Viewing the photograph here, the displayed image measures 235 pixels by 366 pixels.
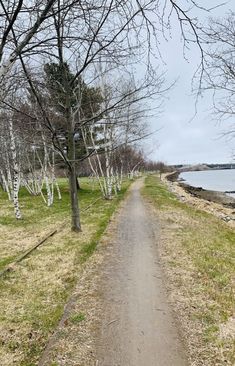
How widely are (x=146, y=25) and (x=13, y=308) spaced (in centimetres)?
473

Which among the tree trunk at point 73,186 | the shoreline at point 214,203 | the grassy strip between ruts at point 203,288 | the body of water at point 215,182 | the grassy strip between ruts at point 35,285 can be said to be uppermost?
the tree trunk at point 73,186

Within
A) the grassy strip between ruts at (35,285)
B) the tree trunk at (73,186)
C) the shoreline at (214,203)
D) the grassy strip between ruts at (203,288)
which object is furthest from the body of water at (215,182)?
the grassy strip between ruts at (35,285)

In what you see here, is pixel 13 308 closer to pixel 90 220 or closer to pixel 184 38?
pixel 184 38

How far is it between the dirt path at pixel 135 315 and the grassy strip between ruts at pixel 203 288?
232 mm

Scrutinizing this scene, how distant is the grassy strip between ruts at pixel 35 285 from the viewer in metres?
4.60

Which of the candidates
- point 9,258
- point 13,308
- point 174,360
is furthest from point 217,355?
point 9,258

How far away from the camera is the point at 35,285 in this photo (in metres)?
6.82

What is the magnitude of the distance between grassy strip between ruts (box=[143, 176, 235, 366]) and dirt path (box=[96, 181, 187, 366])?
23cm

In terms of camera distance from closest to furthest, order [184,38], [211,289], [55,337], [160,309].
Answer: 1. [184,38]
2. [55,337]
3. [160,309]
4. [211,289]

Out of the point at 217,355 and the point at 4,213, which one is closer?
the point at 217,355

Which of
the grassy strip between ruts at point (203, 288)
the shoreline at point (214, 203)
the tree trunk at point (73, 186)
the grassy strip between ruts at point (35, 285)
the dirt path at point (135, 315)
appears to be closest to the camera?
the dirt path at point (135, 315)

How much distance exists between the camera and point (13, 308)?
5.70 metres

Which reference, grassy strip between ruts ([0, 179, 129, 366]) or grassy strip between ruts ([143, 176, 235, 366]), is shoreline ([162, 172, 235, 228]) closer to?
grassy strip between ruts ([143, 176, 235, 366])

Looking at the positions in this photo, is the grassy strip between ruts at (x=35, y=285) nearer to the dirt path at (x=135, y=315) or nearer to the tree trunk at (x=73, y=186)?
the tree trunk at (x=73, y=186)
